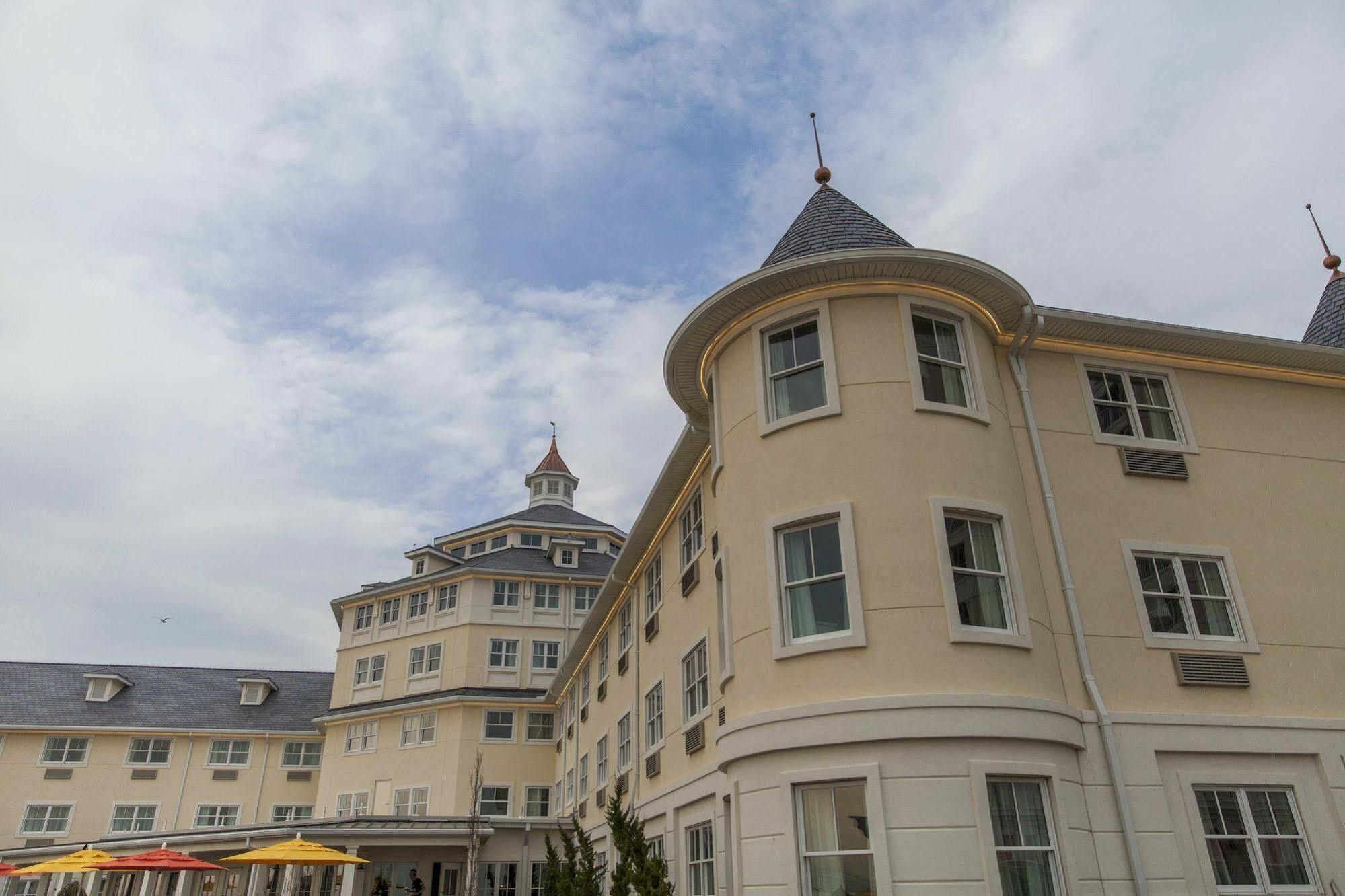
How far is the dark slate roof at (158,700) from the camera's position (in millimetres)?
42312

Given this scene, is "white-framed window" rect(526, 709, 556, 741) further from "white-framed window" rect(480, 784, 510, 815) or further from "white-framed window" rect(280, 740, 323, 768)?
"white-framed window" rect(280, 740, 323, 768)

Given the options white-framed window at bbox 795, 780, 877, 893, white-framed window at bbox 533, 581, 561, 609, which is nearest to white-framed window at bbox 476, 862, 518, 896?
white-framed window at bbox 533, 581, 561, 609

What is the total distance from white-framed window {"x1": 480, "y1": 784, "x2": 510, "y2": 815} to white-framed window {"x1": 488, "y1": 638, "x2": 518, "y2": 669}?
495cm

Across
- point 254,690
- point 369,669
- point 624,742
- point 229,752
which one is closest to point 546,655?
point 369,669

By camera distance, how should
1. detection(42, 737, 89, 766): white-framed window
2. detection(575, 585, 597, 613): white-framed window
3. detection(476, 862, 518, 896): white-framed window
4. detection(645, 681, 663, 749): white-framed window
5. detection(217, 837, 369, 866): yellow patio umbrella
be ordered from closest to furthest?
1. detection(645, 681, 663, 749): white-framed window
2. detection(217, 837, 369, 866): yellow patio umbrella
3. detection(476, 862, 518, 896): white-framed window
4. detection(575, 585, 597, 613): white-framed window
5. detection(42, 737, 89, 766): white-framed window

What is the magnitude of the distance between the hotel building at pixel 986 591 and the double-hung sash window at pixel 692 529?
160 mm

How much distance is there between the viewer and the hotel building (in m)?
9.84

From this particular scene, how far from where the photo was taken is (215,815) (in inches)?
1634

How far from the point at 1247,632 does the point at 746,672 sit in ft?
22.1

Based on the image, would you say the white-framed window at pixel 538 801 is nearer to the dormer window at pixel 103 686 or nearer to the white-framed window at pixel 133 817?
the white-framed window at pixel 133 817

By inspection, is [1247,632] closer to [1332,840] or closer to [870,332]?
[1332,840]

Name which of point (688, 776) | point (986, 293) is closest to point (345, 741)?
point (688, 776)

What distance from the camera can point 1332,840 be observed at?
35.4 feet

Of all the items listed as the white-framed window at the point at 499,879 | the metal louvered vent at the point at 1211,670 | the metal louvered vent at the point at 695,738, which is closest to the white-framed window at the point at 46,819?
the white-framed window at the point at 499,879
